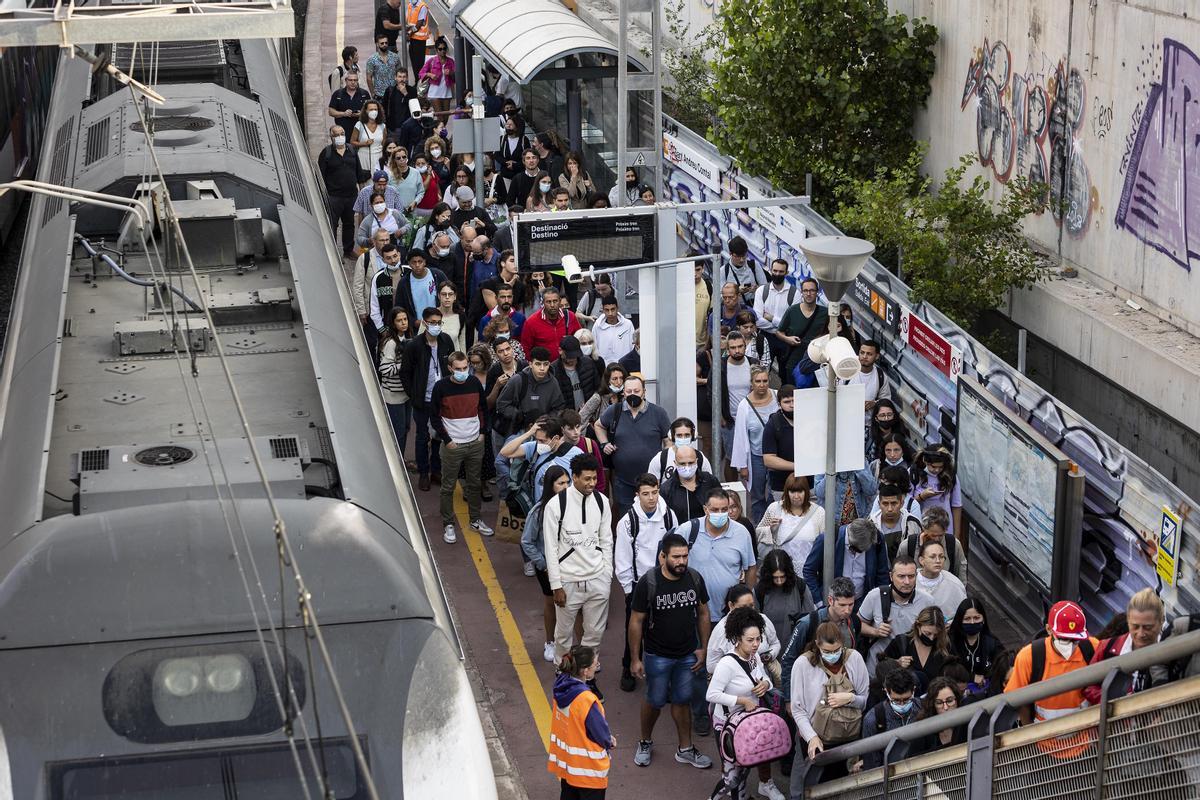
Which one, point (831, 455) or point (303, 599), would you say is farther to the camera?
point (831, 455)

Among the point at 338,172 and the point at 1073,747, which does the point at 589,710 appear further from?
the point at 338,172

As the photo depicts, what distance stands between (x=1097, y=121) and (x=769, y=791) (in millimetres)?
6451

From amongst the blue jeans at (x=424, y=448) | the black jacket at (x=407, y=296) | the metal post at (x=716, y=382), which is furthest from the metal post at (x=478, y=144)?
the metal post at (x=716, y=382)

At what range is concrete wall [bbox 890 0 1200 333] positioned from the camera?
41.4ft

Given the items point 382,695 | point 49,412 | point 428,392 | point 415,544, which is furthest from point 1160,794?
point 428,392

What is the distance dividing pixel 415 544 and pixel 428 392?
620cm

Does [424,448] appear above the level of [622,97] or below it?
below

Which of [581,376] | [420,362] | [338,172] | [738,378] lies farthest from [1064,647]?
[338,172]

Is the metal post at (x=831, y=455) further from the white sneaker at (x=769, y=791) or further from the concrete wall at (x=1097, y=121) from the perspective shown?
the concrete wall at (x=1097, y=121)

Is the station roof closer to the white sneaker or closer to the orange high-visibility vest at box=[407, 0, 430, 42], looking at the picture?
the orange high-visibility vest at box=[407, 0, 430, 42]

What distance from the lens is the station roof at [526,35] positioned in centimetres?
1936

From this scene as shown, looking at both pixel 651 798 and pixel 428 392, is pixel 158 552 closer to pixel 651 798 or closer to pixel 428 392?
pixel 651 798

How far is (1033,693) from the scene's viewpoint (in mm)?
7348

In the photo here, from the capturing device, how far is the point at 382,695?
7238mm
